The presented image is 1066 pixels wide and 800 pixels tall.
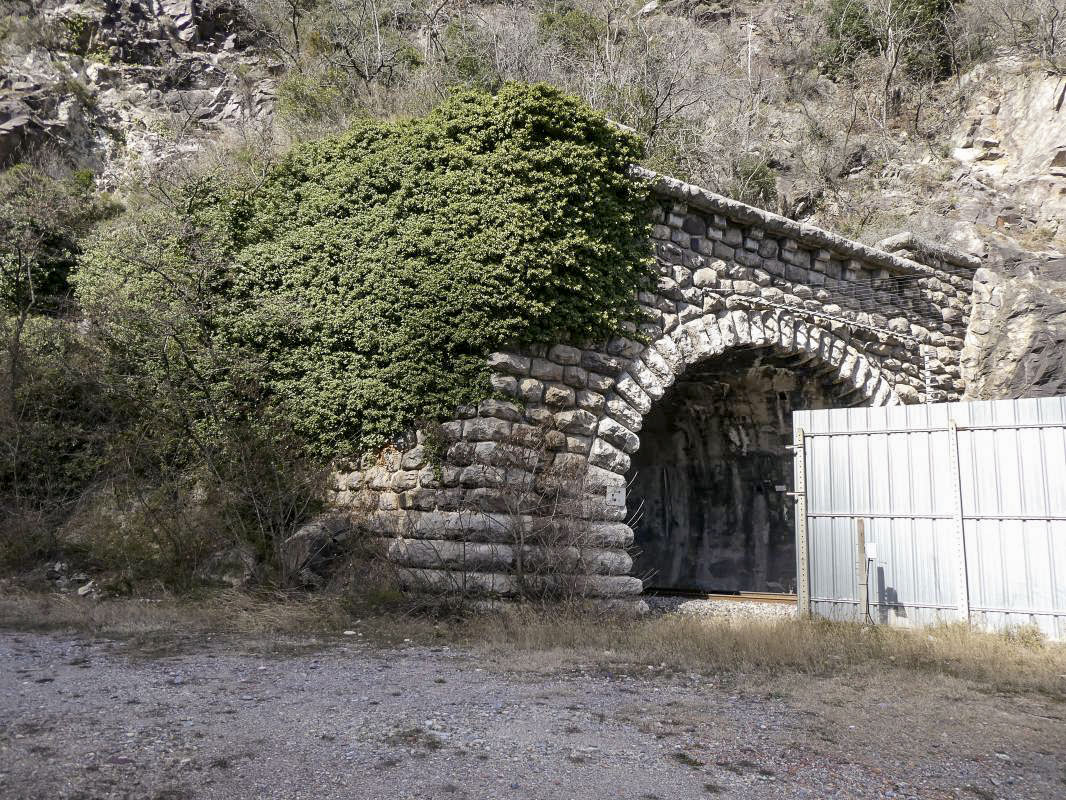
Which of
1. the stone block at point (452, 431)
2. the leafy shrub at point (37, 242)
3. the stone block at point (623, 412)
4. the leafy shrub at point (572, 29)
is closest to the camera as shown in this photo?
the stone block at point (452, 431)

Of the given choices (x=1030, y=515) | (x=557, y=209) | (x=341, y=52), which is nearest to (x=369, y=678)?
(x=557, y=209)

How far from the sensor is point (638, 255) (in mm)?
9258

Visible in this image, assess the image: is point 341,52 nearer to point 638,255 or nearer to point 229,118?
point 229,118

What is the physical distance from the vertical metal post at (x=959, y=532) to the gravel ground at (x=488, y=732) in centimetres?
250

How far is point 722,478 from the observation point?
1297cm

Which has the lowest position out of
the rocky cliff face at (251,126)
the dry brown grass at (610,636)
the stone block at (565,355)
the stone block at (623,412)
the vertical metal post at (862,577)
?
the dry brown grass at (610,636)

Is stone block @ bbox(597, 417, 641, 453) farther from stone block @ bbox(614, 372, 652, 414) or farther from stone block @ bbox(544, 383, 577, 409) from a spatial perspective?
stone block @ bbox(544, 383, 577, 409)

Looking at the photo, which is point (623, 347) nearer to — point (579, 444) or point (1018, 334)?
point (579, 444)

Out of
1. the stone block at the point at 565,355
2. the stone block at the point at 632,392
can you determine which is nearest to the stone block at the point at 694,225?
the stone block at the point at 632,392

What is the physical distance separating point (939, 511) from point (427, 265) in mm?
5534

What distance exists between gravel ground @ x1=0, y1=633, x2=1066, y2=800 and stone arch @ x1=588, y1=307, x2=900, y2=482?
3.57m

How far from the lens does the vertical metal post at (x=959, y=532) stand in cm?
750

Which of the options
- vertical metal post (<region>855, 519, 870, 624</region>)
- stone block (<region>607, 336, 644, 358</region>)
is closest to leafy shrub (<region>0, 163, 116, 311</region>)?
stone block (<region>607, 336, 644, 358</region>)

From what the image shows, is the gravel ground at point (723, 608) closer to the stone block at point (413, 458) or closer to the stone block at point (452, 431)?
the stone block at point (452, 431)
